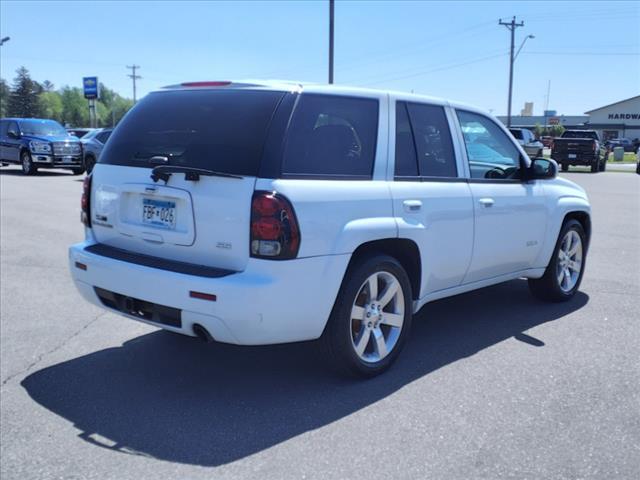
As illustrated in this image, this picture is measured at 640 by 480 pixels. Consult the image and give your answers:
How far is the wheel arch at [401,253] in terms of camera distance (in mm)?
3973

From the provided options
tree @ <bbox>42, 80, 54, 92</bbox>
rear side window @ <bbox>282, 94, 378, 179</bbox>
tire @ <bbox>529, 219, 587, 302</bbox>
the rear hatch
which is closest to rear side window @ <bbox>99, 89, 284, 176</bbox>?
the rear hatch

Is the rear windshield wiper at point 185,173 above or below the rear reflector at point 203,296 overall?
above

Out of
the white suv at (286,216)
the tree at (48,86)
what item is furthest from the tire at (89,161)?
the tree at (48,86)

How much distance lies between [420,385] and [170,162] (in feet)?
6.91

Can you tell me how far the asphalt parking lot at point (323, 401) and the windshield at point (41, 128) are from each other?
62.8 ft

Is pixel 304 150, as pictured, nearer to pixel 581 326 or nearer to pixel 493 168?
pixel 493 168

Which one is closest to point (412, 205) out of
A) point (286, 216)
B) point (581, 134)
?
point (286, 216)

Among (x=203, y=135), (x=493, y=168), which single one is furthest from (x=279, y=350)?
(x=493, y=168)

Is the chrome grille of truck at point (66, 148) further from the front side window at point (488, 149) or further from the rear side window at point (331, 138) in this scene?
the rear side window at point (331, 138)

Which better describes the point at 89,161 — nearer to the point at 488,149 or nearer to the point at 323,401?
the point at 488,149

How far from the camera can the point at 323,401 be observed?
12.5 feet

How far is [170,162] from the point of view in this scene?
12.5 ft

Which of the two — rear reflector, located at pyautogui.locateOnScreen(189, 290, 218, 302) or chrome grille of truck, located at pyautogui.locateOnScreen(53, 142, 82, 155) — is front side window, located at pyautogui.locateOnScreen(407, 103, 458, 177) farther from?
chrome grille of truck, located at pyautogui.locateOnScreen(53, 142, 82, 155)

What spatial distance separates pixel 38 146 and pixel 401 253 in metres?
21.0
